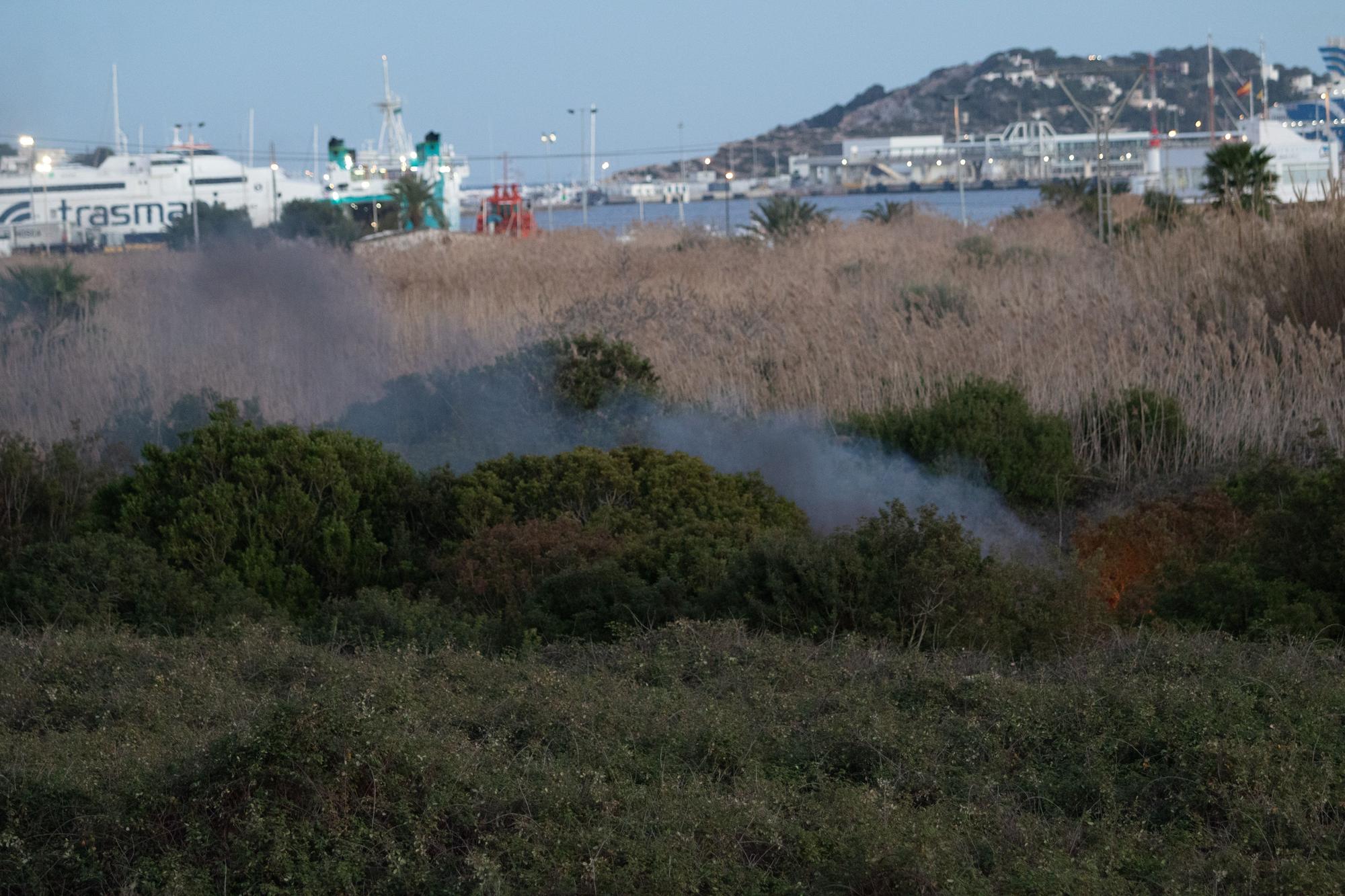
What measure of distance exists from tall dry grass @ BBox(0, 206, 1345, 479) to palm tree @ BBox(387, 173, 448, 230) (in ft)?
65.2

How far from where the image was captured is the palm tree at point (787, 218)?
79.7ft

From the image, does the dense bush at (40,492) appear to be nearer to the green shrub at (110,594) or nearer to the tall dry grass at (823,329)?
the green shrub at (110,594)

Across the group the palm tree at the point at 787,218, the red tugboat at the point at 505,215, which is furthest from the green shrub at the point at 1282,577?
the red tugboat at the point at 505,215

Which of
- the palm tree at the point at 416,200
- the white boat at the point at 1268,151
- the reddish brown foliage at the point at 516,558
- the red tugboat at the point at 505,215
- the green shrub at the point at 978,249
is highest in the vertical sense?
the white boat at the point at 1268,151

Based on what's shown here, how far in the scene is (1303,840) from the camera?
11.1 feet

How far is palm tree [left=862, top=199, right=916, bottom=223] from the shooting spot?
27.8m

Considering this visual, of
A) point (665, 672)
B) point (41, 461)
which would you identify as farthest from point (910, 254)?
point (665, 672)

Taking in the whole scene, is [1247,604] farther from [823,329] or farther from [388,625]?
[823,329]

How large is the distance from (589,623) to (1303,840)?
10.4 feet

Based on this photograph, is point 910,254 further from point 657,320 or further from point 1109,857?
point 1109,857

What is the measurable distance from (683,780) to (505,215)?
101 ft

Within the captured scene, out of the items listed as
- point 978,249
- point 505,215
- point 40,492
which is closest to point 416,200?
point 505,215

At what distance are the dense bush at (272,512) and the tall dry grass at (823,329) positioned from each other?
3.28m

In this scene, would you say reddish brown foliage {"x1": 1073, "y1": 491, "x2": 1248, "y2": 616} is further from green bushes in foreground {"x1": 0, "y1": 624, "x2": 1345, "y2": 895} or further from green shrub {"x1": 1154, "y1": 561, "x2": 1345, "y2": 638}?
green bushes in foreground {"x1": 0, "y1": 624, "x2": 1345, "y2": 895}
